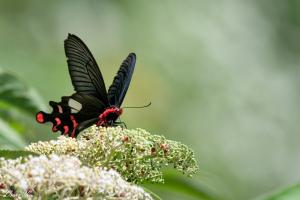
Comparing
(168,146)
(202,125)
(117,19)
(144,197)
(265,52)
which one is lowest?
(144,197)

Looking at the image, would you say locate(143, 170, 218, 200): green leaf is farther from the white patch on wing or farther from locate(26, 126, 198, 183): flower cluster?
locate(26, 126, 198, 183): flower cluster

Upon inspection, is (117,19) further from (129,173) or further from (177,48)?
(129,173)

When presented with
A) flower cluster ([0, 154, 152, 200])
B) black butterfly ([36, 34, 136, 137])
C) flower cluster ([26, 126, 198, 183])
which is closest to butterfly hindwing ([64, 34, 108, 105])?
black butterfly ([36, 34, 136, 137])

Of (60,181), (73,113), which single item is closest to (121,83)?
(73,113)

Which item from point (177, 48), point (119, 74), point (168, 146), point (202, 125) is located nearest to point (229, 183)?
point (202, 125)

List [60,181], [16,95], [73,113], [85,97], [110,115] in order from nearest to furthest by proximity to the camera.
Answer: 1. [60,181]
2. [110,115]
3. [85,97]
4. [73,113]
5. [16,95]

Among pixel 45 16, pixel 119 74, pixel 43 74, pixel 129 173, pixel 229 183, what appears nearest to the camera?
pixel 129 173

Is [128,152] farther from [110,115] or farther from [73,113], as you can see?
[73,113]

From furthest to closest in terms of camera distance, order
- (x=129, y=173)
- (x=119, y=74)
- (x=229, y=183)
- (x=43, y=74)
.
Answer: (x=229, y=183) < (x=43, y=74) < (x=119, y=74) < (x=129, y=173)
